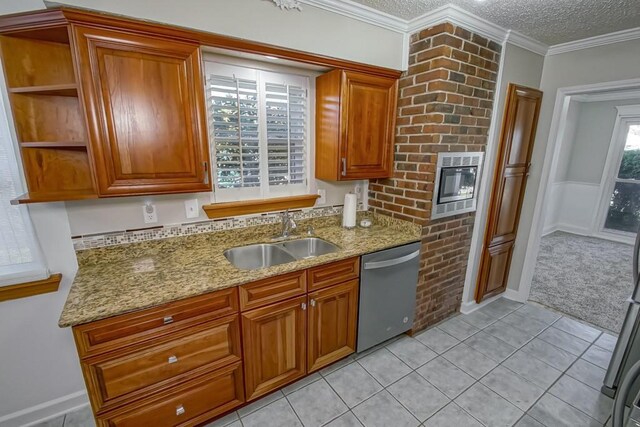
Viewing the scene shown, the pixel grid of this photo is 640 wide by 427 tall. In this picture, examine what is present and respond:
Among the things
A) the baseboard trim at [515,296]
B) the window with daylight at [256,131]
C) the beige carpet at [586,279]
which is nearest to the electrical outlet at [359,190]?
the window with daylight at [256,131]

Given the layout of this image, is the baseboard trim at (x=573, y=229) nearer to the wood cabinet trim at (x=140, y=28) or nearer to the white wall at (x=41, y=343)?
the wood cabinet trim at (x=140, y=28)

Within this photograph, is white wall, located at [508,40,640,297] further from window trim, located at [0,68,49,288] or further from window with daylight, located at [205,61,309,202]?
window trim, located at [0,68,49,288]

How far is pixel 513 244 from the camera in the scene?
2975 millimetres

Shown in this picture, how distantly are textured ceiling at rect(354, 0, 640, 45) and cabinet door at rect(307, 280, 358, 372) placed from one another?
1877mm

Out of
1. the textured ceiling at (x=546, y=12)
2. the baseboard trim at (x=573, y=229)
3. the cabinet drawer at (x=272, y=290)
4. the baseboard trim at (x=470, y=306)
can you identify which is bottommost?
the baseboard trim at (x=470, y=306)

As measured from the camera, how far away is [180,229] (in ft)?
6.05

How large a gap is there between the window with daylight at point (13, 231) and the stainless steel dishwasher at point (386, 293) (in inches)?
74.0

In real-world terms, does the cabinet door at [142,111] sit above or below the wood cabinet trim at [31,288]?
above

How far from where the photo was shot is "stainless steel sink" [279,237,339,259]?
2.11 meters

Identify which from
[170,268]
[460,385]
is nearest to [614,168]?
[460,385]

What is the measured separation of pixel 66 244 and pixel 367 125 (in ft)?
6.72

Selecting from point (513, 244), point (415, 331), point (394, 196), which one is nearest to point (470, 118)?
point (394, 196)

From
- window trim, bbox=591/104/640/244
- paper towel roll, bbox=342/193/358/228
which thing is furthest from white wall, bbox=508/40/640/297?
window trim, bbox=591/104/640/244

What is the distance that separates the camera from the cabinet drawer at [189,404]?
1.34 metres
